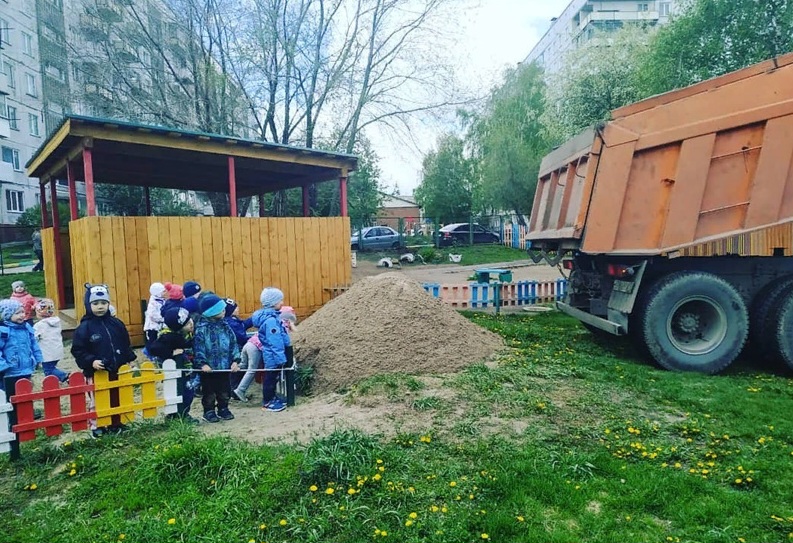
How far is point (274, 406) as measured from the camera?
553 centimetres

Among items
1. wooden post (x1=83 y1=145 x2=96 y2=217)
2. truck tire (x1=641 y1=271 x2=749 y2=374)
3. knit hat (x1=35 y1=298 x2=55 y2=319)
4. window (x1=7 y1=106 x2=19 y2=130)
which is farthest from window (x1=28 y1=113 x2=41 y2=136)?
truck tire (x1=641 y1=271 x2=749 y2=374)

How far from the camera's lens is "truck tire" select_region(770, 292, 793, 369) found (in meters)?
6.40

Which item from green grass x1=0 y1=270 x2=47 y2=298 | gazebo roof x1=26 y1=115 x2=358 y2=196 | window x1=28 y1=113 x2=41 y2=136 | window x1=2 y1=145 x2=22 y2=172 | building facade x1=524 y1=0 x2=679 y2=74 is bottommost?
green grass x1=0 y1=270 x2=47 y2=298

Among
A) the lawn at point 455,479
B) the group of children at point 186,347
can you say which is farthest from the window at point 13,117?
the lawn at point 455,479

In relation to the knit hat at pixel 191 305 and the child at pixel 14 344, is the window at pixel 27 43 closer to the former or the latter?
the child at pixel 14 344

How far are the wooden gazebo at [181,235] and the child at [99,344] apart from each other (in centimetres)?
419

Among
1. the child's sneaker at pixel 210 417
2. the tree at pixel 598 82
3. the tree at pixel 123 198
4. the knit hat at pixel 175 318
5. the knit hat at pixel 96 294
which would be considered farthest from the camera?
the tree at pixel 123 198

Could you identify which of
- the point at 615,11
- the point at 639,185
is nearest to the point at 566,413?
the point at 639,185

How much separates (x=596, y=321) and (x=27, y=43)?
1662 inches

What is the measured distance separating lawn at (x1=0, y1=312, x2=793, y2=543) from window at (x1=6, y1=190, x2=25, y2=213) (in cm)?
3524

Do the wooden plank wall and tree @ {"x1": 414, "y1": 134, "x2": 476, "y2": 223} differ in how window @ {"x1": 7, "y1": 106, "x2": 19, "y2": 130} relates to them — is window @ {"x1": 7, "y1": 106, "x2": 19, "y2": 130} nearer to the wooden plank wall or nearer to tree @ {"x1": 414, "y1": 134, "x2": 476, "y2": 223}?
tree @ {"x1": 414, "y1": 134, "x2": 476, "y2": 223}

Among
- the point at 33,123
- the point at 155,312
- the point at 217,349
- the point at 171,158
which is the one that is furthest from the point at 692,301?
the point at 33,123

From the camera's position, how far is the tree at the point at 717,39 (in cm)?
1451

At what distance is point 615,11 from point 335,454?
6086 centimetres
